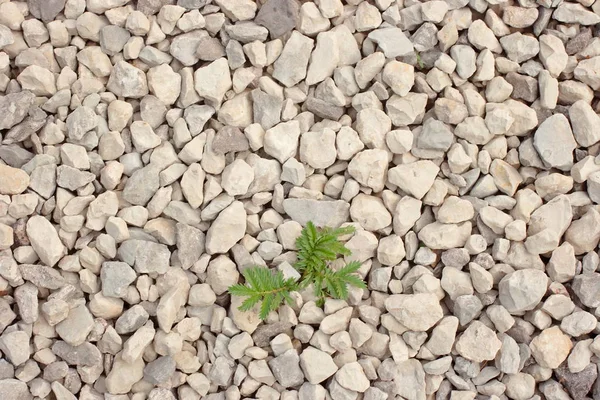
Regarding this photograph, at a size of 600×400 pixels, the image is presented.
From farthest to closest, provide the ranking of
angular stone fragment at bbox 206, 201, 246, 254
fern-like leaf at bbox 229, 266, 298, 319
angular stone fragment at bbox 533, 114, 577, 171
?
angular stone fragment at bbox 533, 114, 577, 171
angular stone fragment at bbox 206, 201, 246, 254
fern-like leaf at bbox 229, 266, 298, 319

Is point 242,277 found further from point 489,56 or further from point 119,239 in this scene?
point 489,56

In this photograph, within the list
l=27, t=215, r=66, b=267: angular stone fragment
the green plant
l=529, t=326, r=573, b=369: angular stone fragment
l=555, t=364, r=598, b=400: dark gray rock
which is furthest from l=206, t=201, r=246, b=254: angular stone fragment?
l=555, t=364, r=598, b=400: dark gray rock

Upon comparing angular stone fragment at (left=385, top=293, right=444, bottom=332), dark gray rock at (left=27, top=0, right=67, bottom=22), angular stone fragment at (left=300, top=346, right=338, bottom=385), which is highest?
dark gray rock at (left=27, top=0, right=67, bottom=22)

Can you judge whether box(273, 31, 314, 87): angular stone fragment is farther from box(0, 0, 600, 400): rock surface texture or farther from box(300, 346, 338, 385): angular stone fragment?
box(300, 346, 338, 385): angular stone fragment

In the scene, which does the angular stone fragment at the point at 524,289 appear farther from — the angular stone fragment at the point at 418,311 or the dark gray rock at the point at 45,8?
the dark gray rock at the point at 45,8

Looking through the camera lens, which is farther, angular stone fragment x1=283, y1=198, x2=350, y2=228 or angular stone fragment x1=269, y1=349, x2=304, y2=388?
angular stone fragment x1=283, y1=198, x2=350, y2=228

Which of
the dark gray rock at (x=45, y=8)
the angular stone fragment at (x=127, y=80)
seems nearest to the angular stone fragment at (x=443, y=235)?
the angular stone fragment at (x=127, y=80)

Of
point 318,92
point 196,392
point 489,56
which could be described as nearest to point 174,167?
point 318,92

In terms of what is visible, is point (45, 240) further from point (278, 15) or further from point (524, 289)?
point (524, 289)
